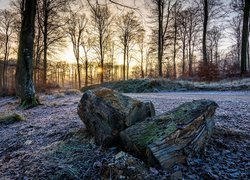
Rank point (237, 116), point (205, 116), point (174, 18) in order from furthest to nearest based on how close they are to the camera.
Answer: point (174, 18)
point (237, 116)
point (205, 116)

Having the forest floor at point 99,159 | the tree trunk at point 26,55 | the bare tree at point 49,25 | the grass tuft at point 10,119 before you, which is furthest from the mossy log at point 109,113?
the bare tree at point 49,25

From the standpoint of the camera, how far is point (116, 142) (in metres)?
2.86

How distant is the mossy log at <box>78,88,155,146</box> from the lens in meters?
2.85

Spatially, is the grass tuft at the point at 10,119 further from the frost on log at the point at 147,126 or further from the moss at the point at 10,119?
the frost on log at the point at 147,126

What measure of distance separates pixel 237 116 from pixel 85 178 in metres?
3.11

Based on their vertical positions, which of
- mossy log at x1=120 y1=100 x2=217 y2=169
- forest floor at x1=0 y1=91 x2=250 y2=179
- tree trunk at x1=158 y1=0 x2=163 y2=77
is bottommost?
forest floor at x1=0 y1=91 x2=250 y2=179

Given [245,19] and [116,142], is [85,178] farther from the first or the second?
[245,19]

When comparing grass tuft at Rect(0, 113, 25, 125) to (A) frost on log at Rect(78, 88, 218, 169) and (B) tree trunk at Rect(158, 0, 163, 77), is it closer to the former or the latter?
(A) frost on log at Rect(78, 88, 218, 169)

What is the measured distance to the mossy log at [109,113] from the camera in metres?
2.85

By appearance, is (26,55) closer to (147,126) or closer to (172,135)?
(147,126)

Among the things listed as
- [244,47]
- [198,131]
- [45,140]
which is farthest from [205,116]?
[244,47]

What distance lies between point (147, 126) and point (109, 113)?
22.1 inches

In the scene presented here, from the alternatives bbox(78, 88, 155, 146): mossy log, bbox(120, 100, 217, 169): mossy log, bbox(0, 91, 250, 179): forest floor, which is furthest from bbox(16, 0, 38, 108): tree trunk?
bbox(120, 100, 217, 169): mossy log

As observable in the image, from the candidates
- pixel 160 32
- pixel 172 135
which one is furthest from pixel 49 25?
pixel 172 135
